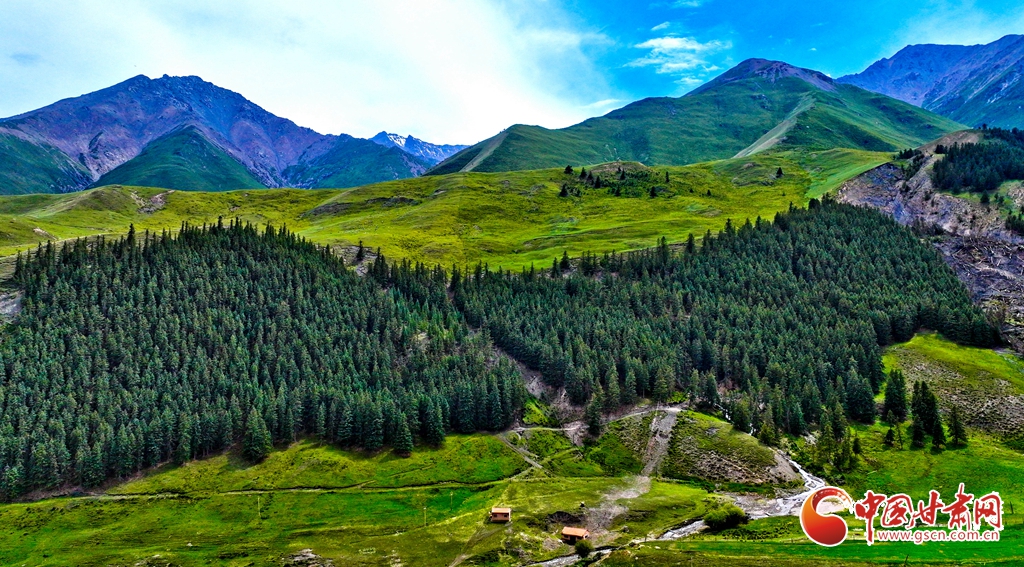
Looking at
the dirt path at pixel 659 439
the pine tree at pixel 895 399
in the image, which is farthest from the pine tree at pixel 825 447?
the dirt path at pixel 659 439

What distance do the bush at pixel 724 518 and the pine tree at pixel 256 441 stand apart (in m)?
115

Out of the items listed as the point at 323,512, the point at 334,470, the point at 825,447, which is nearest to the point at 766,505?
the point at 825,447

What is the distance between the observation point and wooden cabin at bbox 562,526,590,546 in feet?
402

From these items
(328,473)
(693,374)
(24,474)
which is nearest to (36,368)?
(24,474)

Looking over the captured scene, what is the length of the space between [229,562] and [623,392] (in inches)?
4612

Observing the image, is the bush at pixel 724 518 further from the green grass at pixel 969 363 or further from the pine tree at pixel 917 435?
the green grass at pixel 969 363

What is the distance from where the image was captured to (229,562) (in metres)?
118

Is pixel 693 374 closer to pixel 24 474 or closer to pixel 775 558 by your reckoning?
pixel 775 558

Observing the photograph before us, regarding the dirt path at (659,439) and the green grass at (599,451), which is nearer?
the dirt path at (659,439)

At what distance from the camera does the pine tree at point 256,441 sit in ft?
524

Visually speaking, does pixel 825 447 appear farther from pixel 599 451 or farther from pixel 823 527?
pixel 599 451

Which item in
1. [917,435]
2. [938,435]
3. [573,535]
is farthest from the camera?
[917,435]

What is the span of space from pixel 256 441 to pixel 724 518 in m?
120

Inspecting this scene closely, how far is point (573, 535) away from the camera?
12300 cm
